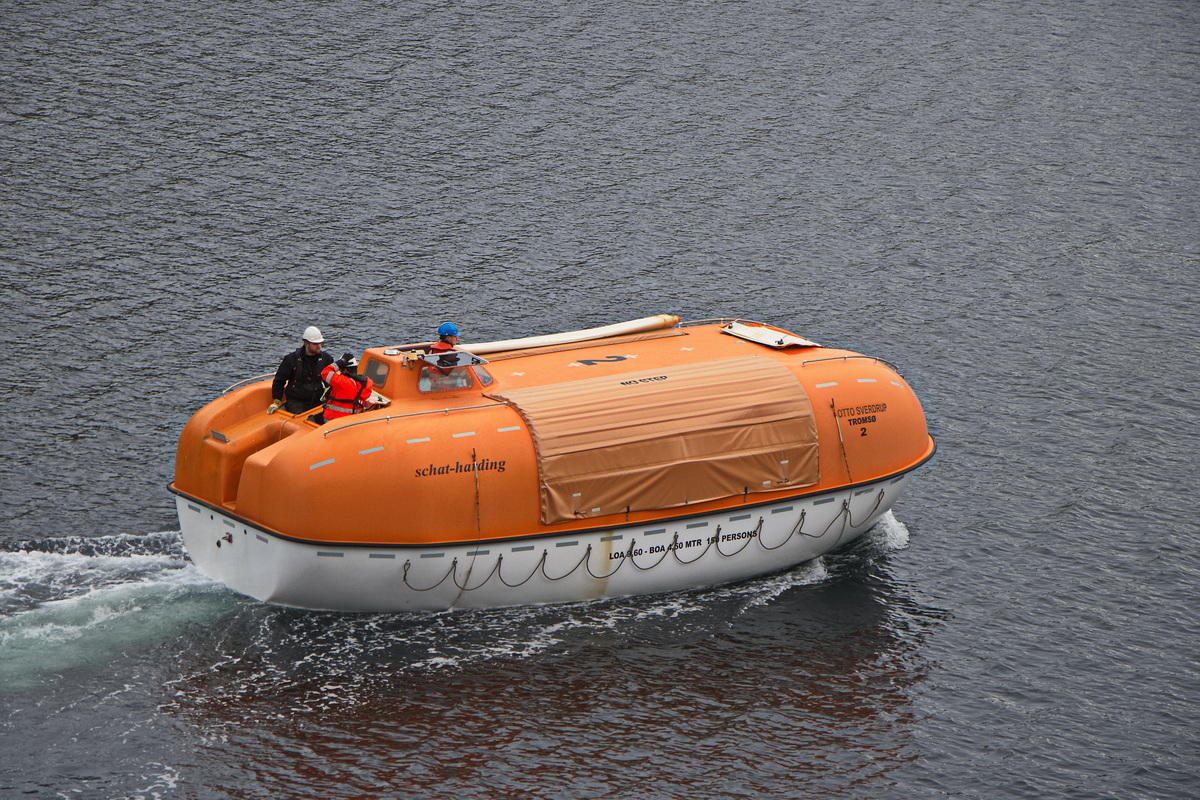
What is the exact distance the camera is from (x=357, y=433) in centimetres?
2117

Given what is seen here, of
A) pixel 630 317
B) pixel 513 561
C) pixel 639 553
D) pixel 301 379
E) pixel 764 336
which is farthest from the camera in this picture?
pixel 630 317

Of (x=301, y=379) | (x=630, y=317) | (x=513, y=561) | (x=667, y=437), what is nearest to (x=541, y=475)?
(x=513, y=561)

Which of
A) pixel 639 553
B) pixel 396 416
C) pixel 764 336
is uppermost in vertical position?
pixel 764 336

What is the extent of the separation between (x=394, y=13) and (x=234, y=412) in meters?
38.9

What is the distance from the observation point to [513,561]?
71.8ft

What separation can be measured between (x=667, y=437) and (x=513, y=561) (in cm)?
344

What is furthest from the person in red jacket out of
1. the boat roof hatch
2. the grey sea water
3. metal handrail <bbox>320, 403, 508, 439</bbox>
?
the boat roof hatch

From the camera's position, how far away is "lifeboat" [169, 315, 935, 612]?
21.0 meters

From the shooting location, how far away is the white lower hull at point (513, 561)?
21.3 m

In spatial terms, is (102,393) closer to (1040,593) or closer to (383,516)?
(383,516)

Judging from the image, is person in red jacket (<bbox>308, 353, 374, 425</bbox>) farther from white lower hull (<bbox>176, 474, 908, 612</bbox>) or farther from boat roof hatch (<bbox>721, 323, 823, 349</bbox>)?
boat roof hatch (<bbox>721, 323, 823, 349</bbox>)

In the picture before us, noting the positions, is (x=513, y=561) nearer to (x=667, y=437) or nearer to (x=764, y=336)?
(x=667, y=437)

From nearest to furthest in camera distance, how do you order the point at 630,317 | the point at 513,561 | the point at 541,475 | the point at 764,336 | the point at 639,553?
the point at 541,475
the point at 513,561
the point at 639,553
the point at 764,336
the point at 630,317

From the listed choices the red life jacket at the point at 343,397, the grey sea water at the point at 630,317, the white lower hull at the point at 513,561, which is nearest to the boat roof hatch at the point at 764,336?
the white lower hull at the point at 513,561
